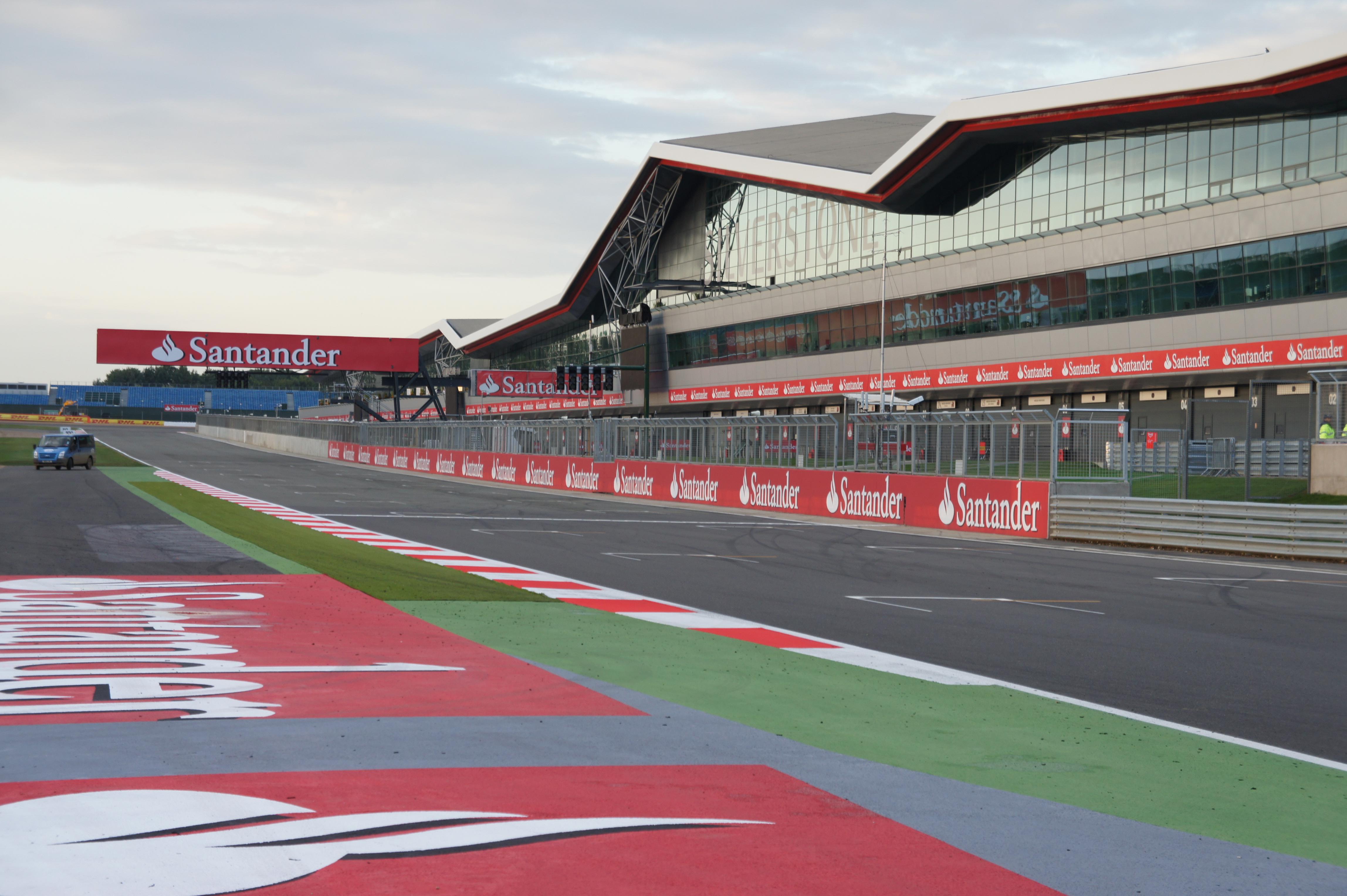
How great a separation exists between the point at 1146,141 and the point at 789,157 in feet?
64.6

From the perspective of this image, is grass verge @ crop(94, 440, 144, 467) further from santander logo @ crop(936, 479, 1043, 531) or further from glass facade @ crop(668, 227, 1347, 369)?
santander logo @ crop(936, 479, 1043, 531)

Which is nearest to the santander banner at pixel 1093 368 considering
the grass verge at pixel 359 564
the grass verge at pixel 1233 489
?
the grass verge at pixel 1233 489

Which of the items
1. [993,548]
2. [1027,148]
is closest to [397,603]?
[993,548]

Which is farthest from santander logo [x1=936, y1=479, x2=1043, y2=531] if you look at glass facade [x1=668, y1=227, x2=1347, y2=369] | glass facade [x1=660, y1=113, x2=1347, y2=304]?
glass facade [x1=660, y1=113, x2=1347, y2=304]

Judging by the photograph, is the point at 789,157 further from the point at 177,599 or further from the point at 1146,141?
the point at 177,599

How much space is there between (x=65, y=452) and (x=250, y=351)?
1923cm

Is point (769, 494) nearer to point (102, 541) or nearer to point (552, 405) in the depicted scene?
point (102, 541)

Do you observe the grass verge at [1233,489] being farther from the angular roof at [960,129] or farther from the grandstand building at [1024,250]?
the angular roof at [960,129]

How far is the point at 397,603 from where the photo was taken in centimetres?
1166

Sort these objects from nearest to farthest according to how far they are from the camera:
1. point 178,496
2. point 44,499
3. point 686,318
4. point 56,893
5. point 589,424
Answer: point 56,893
point 44,499
point 178,496
point 589,424
point 686,318

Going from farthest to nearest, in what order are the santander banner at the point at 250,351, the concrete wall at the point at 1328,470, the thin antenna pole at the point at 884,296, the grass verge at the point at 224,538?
the santander banner at the point at 250,351, the thin antenna pole at the point at 884,296, the concrete wall at the point at 1328,470, the grass verge at the point at 224,538

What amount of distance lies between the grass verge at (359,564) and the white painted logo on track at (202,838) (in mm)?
7415

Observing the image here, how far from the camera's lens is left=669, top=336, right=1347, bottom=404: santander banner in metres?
35.7

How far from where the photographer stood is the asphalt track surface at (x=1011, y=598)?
8.43 metres
